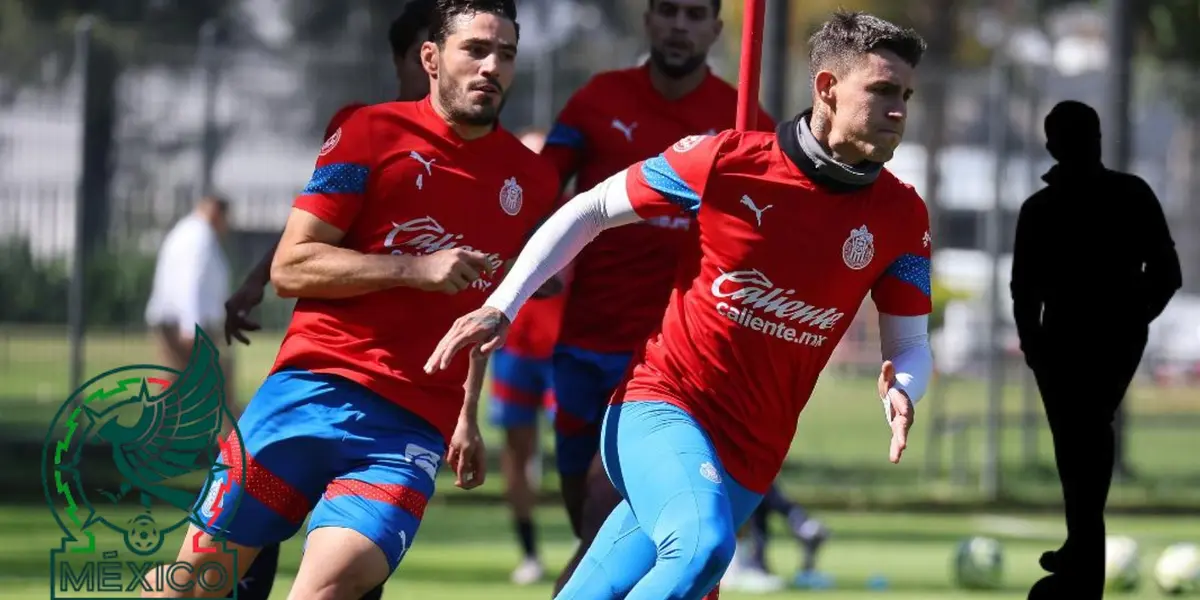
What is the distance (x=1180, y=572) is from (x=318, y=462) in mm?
5503

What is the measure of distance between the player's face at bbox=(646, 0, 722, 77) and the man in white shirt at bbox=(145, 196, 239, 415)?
6959 mm

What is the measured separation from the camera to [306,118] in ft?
48.6

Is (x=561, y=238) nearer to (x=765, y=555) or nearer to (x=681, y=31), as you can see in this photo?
(x=681, y=31)

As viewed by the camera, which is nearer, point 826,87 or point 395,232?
point 826,87

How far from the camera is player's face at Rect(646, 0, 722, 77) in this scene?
→ 25.5 ft

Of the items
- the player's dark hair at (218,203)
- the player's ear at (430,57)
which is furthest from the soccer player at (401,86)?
the player's dark hair at (218,203)

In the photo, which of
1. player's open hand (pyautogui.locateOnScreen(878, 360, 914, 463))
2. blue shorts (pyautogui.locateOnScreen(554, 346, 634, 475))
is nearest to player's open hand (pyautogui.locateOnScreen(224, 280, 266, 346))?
blue shorts (pyautogui.locateOnScreen(554, 346, 634, 475))

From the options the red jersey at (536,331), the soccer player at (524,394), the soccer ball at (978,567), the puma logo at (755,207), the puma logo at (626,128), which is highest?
the puma logo at (626,128)

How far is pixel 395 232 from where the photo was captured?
20.4 ft

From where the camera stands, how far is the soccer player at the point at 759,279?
5926mm

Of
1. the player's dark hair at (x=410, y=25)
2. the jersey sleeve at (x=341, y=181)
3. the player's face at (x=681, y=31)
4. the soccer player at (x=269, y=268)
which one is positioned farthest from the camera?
the player's face at (x=681, y=31)

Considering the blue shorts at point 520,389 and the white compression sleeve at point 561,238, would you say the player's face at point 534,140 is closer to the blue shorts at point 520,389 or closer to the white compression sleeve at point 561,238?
the blue shorts at point 520,389

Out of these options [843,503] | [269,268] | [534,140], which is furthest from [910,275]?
[843,503]

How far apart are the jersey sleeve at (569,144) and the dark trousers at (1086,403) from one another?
7.67 ft
